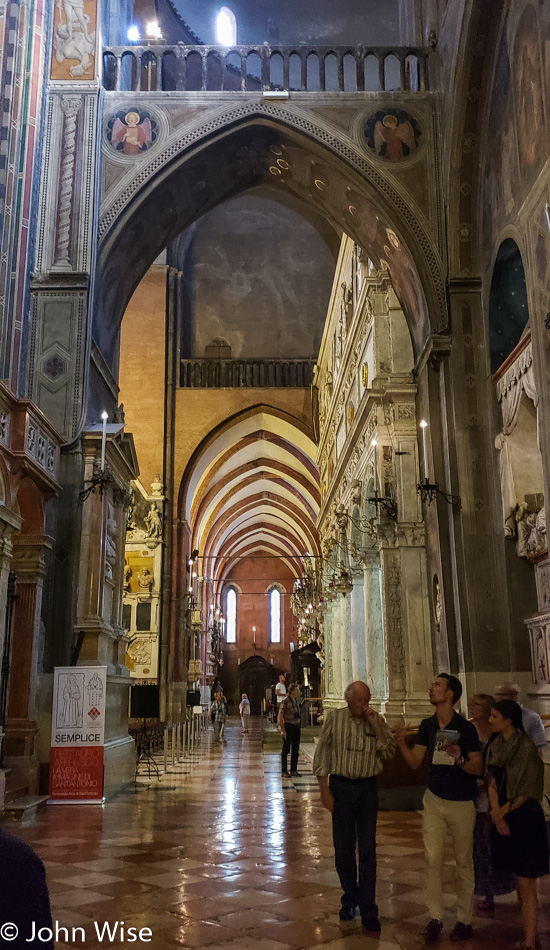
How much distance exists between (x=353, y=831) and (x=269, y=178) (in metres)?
12.6

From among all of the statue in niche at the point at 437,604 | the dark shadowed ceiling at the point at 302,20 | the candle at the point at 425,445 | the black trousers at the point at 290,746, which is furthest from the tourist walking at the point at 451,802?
the dark shadowed ceiling at the point at 302,20

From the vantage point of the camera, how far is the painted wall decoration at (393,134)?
1305cm

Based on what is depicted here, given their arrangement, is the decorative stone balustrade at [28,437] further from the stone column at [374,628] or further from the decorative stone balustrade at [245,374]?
the decorative stone balustrade at [245,374]

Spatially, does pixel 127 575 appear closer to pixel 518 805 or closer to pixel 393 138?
pixel 393 138

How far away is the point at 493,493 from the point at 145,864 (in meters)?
6.60

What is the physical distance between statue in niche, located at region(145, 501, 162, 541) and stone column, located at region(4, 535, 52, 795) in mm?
13158

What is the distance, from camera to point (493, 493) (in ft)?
35.0

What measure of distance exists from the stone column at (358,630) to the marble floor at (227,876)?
25.1 ft

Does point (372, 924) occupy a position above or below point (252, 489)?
below

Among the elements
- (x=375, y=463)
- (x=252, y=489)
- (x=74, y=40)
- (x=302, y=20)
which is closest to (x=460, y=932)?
(x=375, y=463)

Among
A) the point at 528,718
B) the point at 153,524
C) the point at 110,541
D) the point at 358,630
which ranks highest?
the point at 153,524

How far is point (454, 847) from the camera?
425 centimetres

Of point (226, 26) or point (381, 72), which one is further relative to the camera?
point (226, 26)

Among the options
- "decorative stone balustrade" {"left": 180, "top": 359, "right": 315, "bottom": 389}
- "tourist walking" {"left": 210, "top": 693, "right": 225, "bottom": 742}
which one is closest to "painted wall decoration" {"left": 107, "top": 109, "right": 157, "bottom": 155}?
"decorative stone balustrade" {"left": 180, "top": 359, "right": 315, "bottom": 389}
